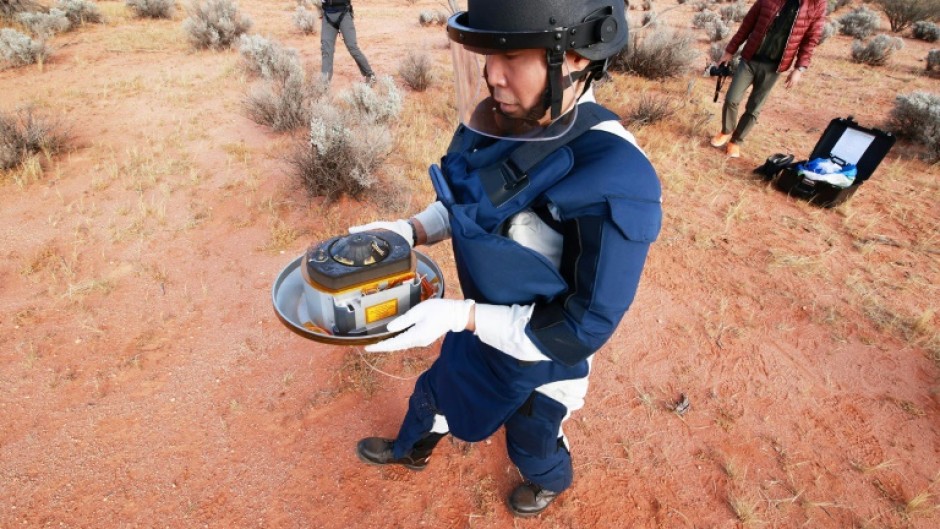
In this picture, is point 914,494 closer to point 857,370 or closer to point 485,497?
point 857,370

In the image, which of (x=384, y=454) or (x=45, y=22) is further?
(x=45, y=22)

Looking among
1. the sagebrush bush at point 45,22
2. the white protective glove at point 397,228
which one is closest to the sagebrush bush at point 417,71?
the white protective glove at point 397,228

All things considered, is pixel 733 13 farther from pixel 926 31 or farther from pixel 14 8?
pixel 14 8

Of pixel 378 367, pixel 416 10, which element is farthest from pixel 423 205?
pixel 416 10

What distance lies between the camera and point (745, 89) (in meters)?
6.05

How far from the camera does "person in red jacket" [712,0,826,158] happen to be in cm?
529

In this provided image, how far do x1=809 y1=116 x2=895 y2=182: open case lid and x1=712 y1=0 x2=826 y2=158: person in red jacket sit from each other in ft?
2.44

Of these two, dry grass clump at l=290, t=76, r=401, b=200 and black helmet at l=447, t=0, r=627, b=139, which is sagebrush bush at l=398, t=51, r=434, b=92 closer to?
dry grass clump at l=290, t=76, r=401, b=200

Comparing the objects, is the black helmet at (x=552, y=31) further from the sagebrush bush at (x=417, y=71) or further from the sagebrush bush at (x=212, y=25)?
the sagebrush bush at (x=212, y=25)

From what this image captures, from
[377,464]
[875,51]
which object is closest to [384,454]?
[377,464]

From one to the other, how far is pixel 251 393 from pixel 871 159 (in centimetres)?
650

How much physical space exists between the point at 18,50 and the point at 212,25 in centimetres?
320

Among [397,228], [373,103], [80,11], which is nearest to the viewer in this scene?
[397,228]

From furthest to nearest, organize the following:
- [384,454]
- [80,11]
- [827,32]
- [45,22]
A: [827,32] < [80,11] < [45,22] < [384,454]
